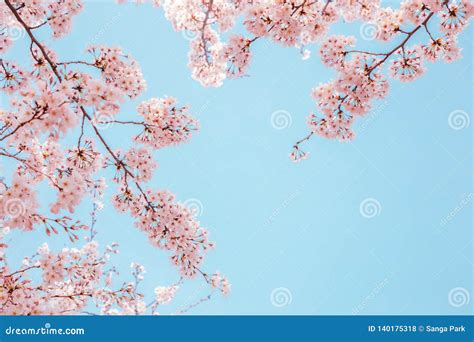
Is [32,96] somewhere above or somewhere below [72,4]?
below

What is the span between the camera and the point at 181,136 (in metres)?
5.28

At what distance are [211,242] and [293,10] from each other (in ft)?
9.77

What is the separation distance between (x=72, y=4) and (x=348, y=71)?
3.63m

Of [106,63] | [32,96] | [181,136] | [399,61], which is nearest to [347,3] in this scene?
[399,61]

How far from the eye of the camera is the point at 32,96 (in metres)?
3.96

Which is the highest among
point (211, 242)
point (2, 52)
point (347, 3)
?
point (347, 3)

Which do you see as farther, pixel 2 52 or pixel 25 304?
pixel 2 52

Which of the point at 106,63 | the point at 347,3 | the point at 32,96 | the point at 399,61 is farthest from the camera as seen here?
the point at 347,3

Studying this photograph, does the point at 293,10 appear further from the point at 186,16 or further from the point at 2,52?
the point at 2,52
